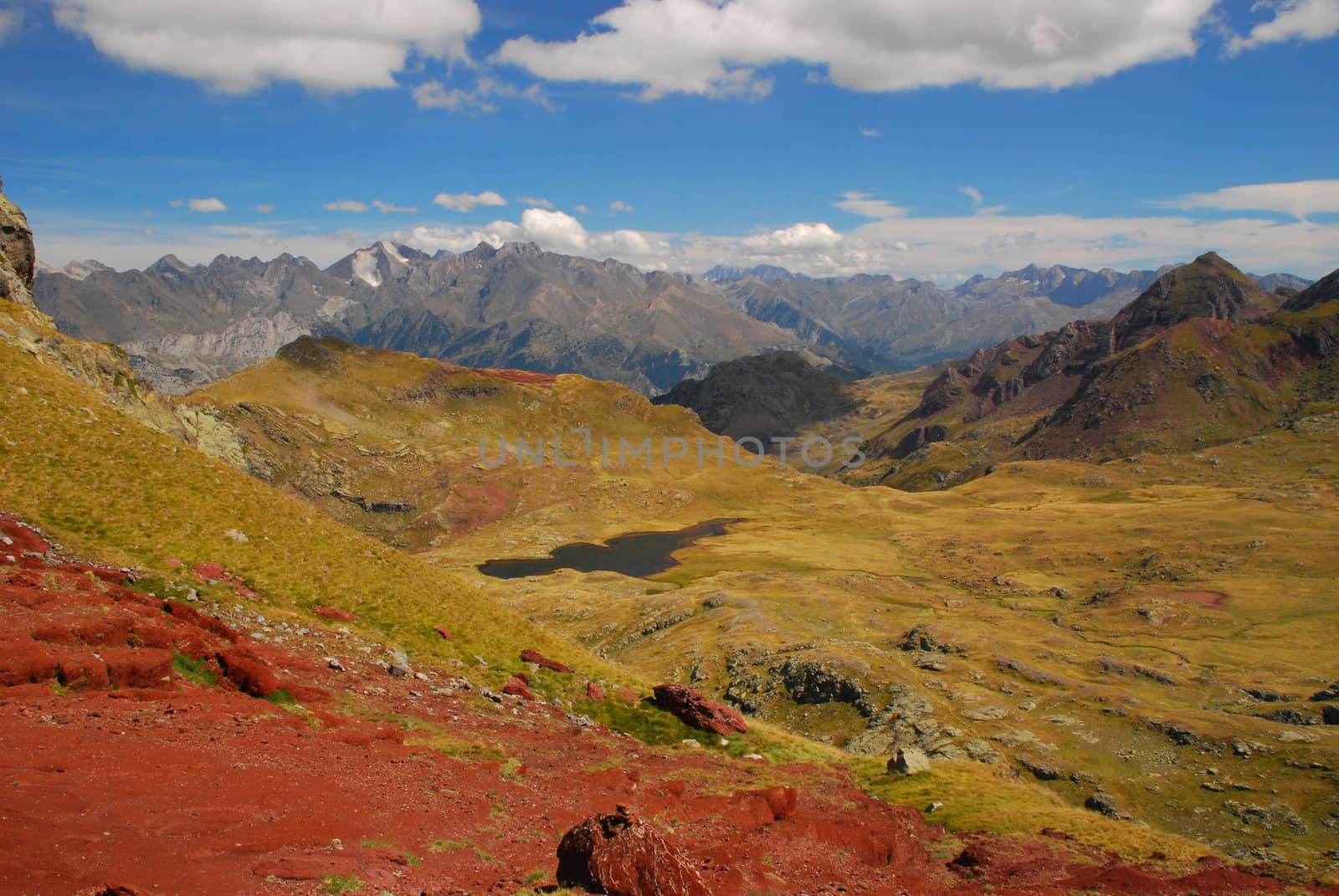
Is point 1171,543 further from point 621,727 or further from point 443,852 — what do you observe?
point 443,852

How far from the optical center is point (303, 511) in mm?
50312

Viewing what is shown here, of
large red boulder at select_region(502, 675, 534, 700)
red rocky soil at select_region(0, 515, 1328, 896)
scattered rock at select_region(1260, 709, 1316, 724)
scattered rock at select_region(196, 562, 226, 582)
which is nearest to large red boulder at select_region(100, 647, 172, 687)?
red rocky soil at select_region(0, 515, 1328, 896)

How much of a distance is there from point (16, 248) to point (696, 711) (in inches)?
3853

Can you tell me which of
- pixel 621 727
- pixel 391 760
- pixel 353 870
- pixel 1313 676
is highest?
pixel 353 870

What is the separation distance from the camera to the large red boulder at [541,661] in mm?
45031

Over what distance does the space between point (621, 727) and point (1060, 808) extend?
83.7 feet

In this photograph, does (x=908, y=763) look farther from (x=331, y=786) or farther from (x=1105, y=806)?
(x=331, y=786)

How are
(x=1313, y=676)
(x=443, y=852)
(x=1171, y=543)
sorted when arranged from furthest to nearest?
(x=1171, y=543)
(x=1313, y=676)
(x=443, y=852)

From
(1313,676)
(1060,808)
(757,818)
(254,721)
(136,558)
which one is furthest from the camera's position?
(1313,676)

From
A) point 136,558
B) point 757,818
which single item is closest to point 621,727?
point 757,818

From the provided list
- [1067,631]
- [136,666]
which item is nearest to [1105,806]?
[136,666]

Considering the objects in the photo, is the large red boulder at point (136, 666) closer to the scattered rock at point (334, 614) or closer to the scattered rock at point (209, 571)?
the scattered rock at point (209, 571)

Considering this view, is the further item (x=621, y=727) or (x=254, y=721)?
(x=621, y=727)

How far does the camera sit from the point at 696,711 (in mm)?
44062
